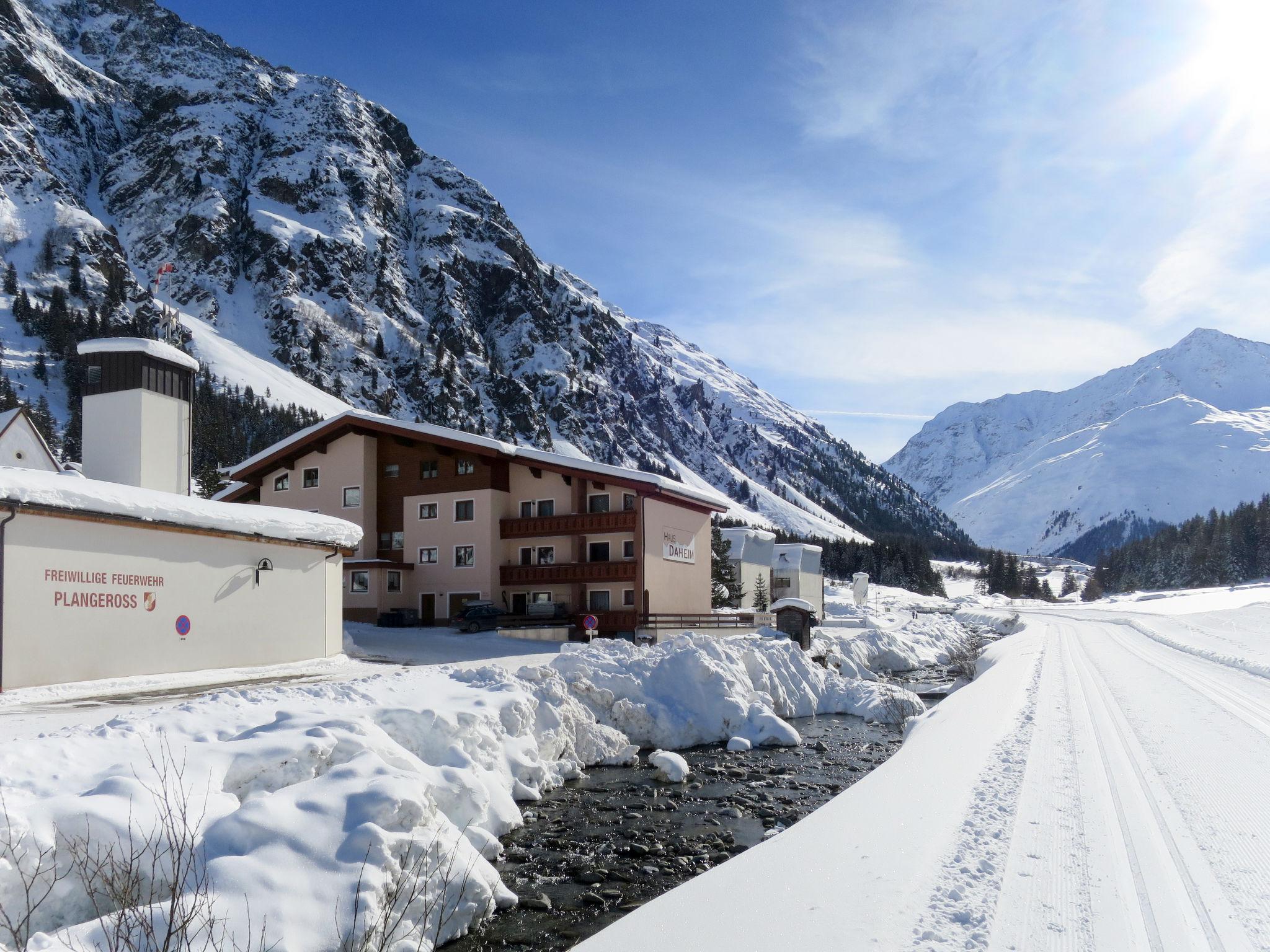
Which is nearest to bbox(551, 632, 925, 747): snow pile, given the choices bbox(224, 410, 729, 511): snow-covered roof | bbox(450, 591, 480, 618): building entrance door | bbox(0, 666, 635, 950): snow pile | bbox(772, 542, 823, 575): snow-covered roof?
bbox(0, 666, 635, 950): snow pile

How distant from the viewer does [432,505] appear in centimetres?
4219

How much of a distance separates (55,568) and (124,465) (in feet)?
26.1

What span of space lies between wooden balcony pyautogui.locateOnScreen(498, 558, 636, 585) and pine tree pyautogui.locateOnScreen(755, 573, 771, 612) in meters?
36.6

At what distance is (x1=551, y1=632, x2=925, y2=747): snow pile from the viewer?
21.5 m

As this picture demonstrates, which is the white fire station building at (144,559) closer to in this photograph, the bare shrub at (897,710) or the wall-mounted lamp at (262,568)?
the wall-mounted lamp at (262,568)

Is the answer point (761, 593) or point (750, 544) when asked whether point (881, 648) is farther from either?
point (750, 544)

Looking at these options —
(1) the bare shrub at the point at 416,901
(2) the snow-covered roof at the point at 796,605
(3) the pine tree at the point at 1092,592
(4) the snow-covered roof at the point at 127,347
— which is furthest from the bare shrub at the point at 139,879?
(3) the pine tree at the point at 1092,592

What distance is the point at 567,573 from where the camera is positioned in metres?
38.9

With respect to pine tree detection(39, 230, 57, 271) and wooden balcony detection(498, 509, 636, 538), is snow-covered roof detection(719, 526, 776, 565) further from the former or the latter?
pine tree detection(39, 230, 57, 271)

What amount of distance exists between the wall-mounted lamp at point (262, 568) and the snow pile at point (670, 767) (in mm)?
Answer: 12523

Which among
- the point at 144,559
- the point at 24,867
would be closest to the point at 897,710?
the point at 144,559

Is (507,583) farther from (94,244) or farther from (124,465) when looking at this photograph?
(94,244)

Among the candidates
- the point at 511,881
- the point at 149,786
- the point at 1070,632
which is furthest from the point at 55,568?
the point at 1070,632

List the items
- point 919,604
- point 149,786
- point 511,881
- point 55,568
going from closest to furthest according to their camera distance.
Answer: point 149,786, point 511,881, point 55,568, point 919,604
